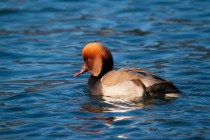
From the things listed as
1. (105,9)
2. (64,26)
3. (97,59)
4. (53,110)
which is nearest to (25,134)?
(53,110)

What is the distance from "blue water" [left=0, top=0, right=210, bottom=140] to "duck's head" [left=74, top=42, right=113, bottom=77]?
459 millimetres

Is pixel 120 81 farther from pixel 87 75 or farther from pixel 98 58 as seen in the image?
pixel 87 75

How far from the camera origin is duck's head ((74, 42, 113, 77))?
10.4 m

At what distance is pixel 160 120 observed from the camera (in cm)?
866

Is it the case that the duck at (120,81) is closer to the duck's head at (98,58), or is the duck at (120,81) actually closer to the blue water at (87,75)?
the duck's head at (98,58)

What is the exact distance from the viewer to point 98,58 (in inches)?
411

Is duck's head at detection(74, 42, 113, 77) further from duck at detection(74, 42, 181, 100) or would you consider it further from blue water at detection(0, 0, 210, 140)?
blue water at detection(0, 0, 210, 140)

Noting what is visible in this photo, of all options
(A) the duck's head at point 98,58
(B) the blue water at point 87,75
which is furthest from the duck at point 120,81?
(B) the blue water at point 87,75

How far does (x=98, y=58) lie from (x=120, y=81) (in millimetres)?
714

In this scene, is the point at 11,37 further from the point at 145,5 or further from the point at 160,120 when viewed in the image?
the point at 160,120

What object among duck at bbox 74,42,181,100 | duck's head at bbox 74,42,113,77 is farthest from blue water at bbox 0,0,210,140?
duck's head at bbox 74,42,113,77

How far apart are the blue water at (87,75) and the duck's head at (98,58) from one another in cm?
46

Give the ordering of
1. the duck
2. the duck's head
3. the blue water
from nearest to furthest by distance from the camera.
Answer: the blue water < the duck < the duck's head

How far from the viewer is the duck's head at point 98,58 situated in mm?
Result: 10398
